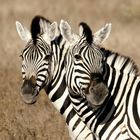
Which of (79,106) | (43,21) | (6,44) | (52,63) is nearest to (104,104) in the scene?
(79,106)

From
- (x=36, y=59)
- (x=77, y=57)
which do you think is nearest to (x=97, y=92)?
(x=77, y=57)

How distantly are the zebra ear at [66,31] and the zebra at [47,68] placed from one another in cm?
23

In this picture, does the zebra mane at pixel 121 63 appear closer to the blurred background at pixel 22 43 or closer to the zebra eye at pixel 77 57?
the zebra eye at pixel 77 57

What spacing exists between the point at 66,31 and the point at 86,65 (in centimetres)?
58

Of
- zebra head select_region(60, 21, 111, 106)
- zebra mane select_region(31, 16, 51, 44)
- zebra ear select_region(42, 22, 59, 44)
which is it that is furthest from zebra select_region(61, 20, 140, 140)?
zebra mane select_region(31, 16, 51, 44)

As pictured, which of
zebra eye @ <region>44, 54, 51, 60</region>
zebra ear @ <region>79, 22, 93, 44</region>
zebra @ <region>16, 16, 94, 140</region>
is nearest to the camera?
zebra ear @ <region>79, 22, 93, 44</region>

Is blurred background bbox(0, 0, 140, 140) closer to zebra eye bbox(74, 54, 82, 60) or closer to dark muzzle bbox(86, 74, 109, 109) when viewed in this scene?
zebra eye bbox(74, 54, 82, 60)

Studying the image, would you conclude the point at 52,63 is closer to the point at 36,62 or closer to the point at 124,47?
the point at 36,62

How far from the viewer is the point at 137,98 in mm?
7641

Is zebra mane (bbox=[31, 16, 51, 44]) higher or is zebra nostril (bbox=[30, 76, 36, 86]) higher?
zebra mane (bbox=[31, 16, 51, 44])

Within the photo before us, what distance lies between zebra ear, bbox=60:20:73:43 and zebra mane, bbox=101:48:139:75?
0.50 m

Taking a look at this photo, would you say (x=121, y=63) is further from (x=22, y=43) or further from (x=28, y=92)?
(x=22, y=43)

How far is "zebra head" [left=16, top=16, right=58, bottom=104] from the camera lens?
7859 mm

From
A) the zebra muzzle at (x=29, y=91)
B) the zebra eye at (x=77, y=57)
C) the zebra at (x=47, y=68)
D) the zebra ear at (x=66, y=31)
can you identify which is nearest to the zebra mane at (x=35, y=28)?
the zebra at (x=47, y=68)
